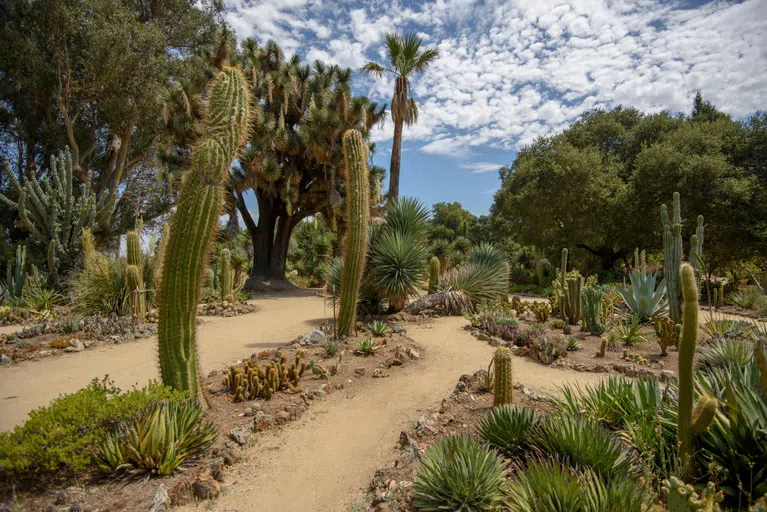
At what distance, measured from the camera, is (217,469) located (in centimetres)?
353

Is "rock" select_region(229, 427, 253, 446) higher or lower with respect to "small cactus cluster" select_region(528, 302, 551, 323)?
lower

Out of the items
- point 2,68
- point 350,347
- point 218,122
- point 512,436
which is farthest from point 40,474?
point 2,68

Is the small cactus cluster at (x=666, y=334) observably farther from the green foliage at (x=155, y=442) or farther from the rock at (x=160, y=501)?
the rock at (x=160, y=501)

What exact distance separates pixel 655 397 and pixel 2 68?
2338 centimetres

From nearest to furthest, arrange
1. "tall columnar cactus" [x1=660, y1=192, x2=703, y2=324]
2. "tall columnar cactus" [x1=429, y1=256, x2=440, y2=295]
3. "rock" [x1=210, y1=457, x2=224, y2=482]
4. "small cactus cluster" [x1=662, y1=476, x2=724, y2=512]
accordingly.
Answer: "small cactus cluster" [x1=662, y1=476, x2=724, y2=512] < "rock" [x1=210, y1=457, x2=224, y2=482] < "tall columnar cactus" [x1=660, y1=192, x2=703, y2=324] < "tall columnar cactus" [x1=429, y1=256, x2=440, y2=295]

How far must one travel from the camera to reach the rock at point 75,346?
7911mm

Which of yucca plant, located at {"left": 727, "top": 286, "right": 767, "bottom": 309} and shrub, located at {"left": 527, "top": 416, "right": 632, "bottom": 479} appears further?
yucca plant, located at {"left": 727, "top": 286, "right": 767, "bottom": 309}

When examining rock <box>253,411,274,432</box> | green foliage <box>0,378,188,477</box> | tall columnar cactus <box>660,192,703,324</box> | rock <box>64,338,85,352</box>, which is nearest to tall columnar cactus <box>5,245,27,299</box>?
rock <box>64,338,85,352</box>

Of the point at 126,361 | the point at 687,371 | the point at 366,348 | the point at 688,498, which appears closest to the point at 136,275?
the point at 126,361

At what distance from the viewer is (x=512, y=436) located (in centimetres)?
331

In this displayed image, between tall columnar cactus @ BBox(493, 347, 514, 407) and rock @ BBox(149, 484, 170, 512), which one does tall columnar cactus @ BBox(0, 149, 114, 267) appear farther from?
tall columnar cactus @ BBox(493, 347, 514, 407)

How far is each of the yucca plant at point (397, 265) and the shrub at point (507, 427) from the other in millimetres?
6219

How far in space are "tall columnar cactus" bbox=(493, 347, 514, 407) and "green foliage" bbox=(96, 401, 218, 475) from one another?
286cm

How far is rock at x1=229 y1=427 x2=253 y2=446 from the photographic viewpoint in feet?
13.3
